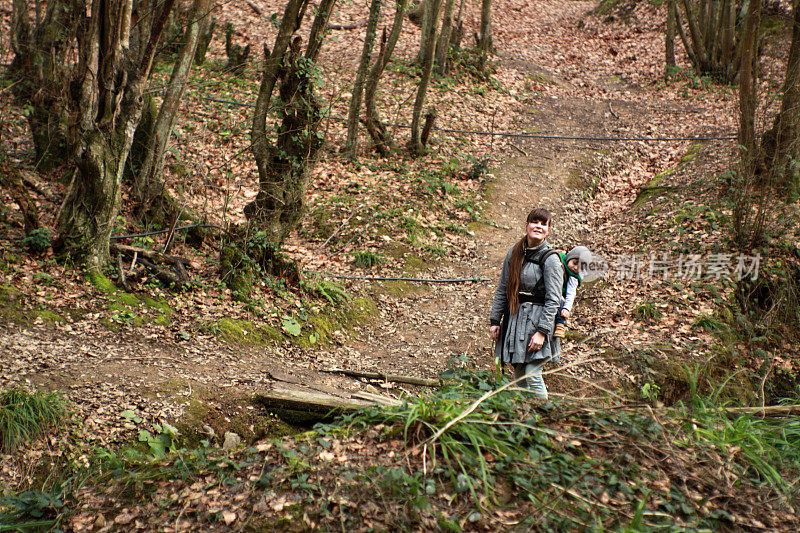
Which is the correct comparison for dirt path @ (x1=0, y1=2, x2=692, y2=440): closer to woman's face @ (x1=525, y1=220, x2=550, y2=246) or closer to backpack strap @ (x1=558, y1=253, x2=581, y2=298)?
backpack strap @ (x1=558, y1=253, x2=581, y2=298)

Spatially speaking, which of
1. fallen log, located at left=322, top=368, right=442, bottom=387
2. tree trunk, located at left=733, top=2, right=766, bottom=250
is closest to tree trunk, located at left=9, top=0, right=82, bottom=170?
fallen log, located at left=322, top=368, right=442, bottom=387

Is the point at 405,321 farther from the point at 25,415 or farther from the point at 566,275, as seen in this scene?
the point at 25,415

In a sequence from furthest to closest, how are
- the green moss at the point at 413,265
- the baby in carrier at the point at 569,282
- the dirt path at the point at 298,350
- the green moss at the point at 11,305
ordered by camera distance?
the green moss at the point at 413,265 < the green moss at the point at 11,305 < the dirt path at the point at 298,350 < the baby in carrier at the point at 569,282

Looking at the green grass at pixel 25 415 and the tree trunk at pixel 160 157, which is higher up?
the tree trunk at pixel 160 157

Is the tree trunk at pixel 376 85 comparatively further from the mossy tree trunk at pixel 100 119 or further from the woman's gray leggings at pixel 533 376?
the woman's gray leggings at pixel 533 376

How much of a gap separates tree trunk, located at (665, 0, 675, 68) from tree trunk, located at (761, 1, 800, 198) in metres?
8.51

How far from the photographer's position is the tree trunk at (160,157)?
769 cm

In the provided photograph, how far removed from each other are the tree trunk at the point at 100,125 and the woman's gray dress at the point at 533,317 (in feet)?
15.3

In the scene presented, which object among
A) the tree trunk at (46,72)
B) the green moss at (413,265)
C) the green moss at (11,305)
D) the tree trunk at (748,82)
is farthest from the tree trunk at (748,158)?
the tree trunk at (46,72)

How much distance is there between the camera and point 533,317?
4.16 meters

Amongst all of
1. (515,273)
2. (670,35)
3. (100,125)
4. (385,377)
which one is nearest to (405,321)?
(385,377)

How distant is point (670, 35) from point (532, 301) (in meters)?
15.6

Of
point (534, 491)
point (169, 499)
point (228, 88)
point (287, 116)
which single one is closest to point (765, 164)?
point (287, 116)

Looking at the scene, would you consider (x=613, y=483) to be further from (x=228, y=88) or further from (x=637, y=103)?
(x=637, y=103)
